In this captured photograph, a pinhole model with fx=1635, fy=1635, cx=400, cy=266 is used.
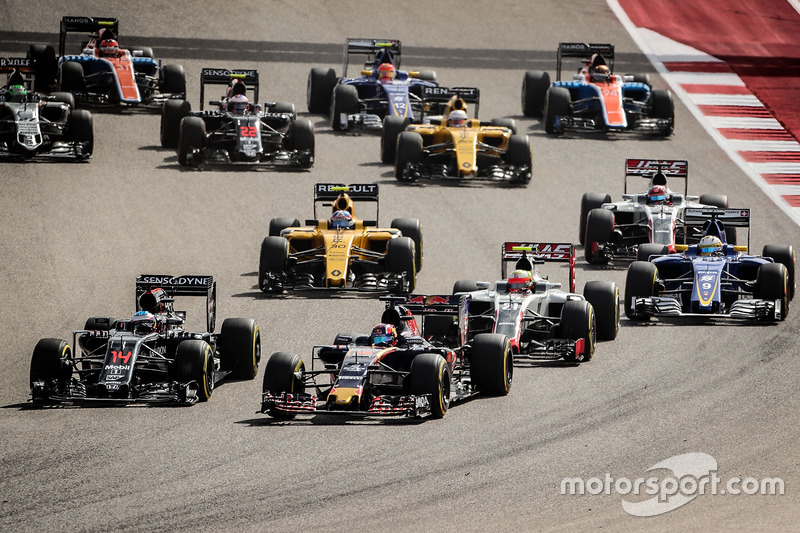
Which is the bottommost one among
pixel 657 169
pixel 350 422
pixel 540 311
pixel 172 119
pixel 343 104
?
pixel 350 422

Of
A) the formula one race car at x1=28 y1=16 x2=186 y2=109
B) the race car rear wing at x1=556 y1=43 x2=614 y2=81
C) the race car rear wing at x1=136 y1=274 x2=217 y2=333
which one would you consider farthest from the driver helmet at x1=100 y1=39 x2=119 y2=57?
the race car rear wing at x1=136 y1=274 x2=217 y2=333

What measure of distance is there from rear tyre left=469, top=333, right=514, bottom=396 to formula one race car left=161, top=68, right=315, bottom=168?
20.9m

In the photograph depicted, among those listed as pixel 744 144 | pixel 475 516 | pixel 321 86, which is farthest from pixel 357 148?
pixel 475 516

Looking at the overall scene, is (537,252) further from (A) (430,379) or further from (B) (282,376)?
(B) (282,376)

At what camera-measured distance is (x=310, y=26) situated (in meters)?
65.1

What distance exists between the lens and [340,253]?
36094 millimetres

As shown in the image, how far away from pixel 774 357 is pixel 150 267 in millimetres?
15442

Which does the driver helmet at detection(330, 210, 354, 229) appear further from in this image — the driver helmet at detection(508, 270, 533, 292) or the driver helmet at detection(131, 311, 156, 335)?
the driver helmet at detection(131, 311, 156, 335)

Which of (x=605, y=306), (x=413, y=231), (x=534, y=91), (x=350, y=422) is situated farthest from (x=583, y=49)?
(x=350, y=422)

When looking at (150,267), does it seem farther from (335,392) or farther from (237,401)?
(335,392)

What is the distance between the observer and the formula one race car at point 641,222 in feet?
128

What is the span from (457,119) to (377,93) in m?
6.77

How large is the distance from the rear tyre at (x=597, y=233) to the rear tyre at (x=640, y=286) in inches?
217

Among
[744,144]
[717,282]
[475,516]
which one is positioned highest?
[744,144]
